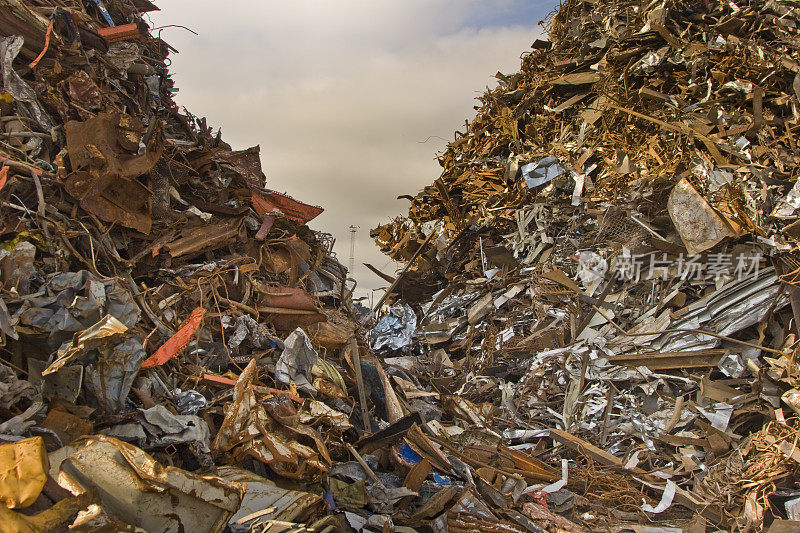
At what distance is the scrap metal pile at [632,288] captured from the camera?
174 inches

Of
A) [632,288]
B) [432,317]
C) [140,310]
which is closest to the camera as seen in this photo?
[140,310]

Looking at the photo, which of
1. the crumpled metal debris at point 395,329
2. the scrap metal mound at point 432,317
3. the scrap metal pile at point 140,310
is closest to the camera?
the scrap metal pile at point 140,310

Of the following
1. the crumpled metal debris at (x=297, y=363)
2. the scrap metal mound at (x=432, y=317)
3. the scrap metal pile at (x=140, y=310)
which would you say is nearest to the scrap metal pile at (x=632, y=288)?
the scrap metal mound at (x=432, y=317)

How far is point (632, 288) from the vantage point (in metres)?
5.84

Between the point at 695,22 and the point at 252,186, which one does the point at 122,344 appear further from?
the point at 695,22

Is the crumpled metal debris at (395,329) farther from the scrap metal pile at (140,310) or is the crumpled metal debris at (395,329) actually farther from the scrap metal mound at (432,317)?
the scrap metal pile at (140,310)

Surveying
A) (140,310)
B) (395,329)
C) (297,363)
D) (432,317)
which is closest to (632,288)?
(432,317)

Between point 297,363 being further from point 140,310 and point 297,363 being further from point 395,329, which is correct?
point 395,329

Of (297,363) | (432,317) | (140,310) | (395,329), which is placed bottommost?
(297,363)

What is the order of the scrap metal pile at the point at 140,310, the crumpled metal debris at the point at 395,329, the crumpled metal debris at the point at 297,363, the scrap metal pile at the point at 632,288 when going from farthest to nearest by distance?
1. the crumpled metal debris at the point at 395,329
2. the scrap metal pile at the point at 632,288
3. the crumpled metal debris at the point at 297,363
4. the scrap metal pile at the point at 140,310

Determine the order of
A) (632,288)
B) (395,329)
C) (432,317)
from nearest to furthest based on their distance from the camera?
(632,288), (432,317), (395,329)

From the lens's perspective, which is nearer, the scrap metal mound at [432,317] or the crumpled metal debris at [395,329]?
the scrap metal mound at [432,317]

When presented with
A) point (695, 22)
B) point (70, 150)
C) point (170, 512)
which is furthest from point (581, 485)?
point (695, 22)

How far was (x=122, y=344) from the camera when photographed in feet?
11.2
